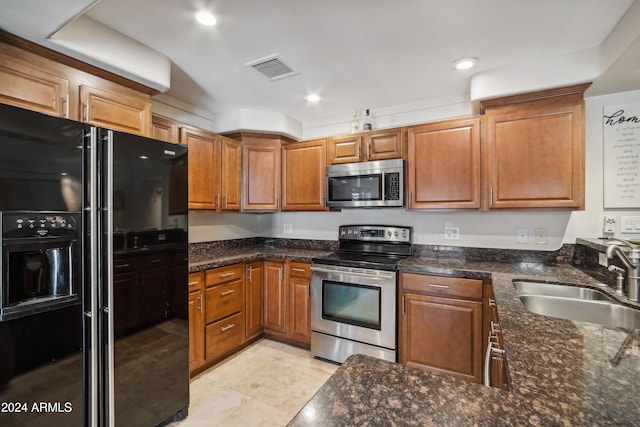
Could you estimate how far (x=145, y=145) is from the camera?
1.67 m

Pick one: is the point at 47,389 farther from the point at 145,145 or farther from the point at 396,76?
the point at 396,76

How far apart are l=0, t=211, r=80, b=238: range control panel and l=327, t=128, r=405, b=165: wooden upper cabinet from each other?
82.8 inches

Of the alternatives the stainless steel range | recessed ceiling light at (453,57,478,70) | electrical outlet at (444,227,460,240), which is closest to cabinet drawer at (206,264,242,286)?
the stainless steel range

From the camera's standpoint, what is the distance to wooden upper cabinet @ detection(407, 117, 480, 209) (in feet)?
7.62

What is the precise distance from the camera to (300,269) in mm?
2832

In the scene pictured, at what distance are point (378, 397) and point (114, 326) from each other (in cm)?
153

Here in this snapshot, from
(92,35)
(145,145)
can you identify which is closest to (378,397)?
(145,145)

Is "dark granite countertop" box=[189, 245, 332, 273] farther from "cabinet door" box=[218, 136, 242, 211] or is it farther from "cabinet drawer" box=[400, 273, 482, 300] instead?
"cabinet drawer" box=[400, 273, 482, 300]

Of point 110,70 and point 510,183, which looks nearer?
point 110,70

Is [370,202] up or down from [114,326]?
up

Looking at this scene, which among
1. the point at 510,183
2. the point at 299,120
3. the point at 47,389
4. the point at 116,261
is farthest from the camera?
the point at 299,120

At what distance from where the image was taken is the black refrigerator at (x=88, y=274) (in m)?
1.28

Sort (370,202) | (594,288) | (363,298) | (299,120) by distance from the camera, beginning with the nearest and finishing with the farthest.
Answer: (594,288) < (363,298) < (370,202) < (299,120)

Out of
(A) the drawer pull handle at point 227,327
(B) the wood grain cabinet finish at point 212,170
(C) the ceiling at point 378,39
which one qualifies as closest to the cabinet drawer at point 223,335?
(A) the drawer pull handle at point 227,327
